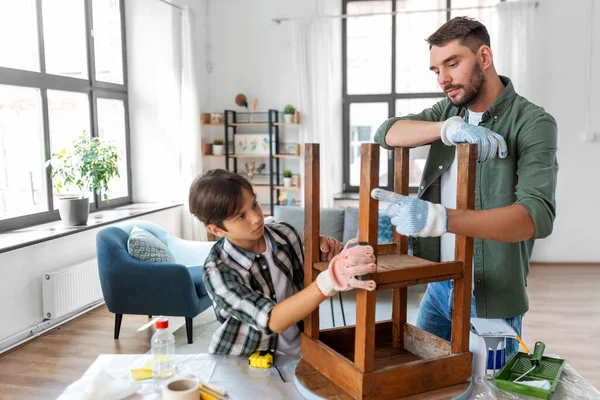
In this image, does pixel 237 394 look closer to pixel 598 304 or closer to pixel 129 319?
pixel 129 319

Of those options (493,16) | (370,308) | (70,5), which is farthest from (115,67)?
(370,308)

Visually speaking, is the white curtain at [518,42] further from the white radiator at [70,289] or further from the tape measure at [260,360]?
the tape measure at [260,360]

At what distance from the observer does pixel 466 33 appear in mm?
1317

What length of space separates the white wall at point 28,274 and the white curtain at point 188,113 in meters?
1.56

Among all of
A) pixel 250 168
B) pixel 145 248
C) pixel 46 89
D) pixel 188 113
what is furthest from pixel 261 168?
pixel 145 248

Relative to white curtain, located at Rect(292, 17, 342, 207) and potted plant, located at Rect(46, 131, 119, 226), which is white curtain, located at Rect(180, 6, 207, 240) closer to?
white curtain, located at Rect(292, 17, 342, 207)

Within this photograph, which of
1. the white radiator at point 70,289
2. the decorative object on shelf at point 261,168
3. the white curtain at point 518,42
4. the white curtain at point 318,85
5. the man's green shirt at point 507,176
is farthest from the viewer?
the decorative object on shelf at point 261,168

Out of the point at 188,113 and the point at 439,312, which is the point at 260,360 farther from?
the point at 188,113

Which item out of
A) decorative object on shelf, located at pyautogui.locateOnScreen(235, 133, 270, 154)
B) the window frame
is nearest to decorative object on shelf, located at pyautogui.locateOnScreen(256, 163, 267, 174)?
decorative object on shelf, located at pyautogui.locateOnScreen(235, 133, 270, 154)

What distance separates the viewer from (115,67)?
5277 millimetres

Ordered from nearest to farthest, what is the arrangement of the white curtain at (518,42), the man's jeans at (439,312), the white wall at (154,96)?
1. the man's jeans at (439,312)
2. the white curtain at (518,42)
3. the white wall at (154,96)

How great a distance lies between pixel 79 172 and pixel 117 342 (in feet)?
4.45

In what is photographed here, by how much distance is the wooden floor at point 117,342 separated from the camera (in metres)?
2.87

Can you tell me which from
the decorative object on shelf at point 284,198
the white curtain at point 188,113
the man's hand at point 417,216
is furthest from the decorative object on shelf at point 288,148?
the man's hand at point 417,216
